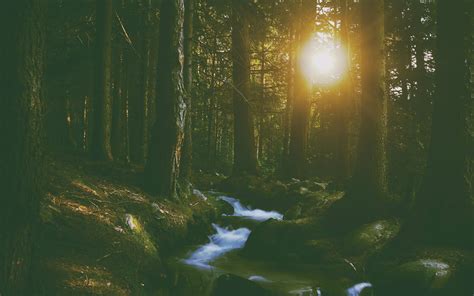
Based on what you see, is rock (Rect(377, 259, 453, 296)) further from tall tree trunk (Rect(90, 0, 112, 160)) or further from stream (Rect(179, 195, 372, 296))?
tall tree trunk (Rect(90, 0, 112, 160))

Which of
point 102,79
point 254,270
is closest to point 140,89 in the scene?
point 102,79

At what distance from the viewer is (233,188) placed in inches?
618

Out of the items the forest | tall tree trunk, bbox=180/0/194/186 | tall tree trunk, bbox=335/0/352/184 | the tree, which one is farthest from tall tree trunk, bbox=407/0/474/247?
tall tree trunk, bbox=335/0/352/184

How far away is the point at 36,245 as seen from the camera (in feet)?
12.9

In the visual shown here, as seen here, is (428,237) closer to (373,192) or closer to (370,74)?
(373,192)

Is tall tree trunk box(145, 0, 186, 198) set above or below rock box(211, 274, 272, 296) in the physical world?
above

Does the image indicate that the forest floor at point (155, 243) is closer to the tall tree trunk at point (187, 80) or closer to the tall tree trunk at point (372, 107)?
the tall tree trunk at point (187, 80)

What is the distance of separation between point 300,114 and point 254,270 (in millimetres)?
8202

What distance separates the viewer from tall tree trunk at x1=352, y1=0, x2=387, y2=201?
8.73 meters

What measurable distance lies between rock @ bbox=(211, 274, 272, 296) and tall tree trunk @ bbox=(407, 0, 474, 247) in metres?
3.21

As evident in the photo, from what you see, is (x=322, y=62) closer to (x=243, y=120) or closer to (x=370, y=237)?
(x=243, y=120)

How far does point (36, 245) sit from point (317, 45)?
15.9m

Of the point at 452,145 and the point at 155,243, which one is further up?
the point at 452,145

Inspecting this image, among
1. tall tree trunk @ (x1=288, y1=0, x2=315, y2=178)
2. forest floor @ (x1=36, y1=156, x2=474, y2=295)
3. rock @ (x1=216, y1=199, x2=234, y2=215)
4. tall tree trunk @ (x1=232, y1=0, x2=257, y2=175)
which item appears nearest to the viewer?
forest floor @ (x1=36, y1=156, x2=474, y2=295)
